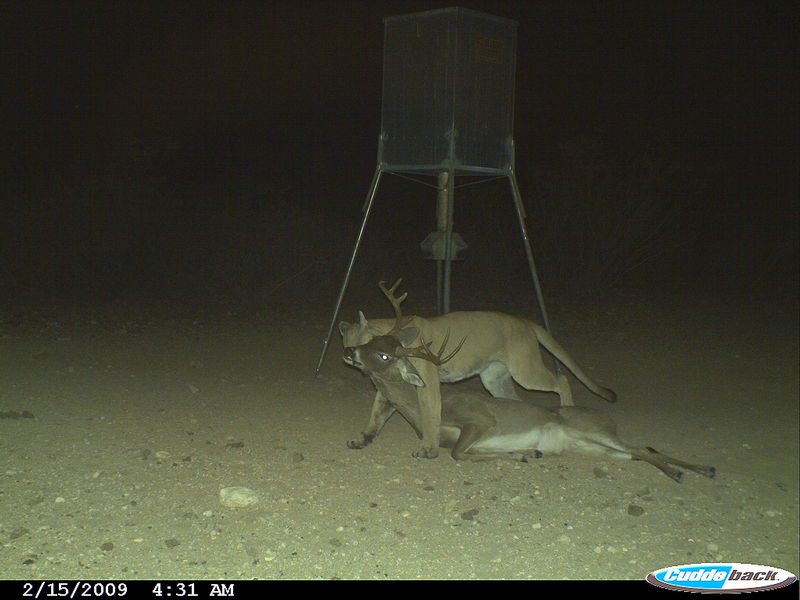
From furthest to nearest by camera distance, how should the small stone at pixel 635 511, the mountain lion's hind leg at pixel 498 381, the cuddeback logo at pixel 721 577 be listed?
the mountain lion's hind leg at pixel 498 381, the small stone at pixel 635 511, the cuddeback logo at pixel 721 577

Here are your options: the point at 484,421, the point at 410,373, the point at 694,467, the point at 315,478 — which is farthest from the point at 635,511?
the point at 315,478

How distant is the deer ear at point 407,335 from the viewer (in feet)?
22.2

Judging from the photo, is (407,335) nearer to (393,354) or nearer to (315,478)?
(393,354)

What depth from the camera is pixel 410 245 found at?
20656mm

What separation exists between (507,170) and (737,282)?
14.0 m

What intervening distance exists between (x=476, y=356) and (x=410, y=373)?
94cm

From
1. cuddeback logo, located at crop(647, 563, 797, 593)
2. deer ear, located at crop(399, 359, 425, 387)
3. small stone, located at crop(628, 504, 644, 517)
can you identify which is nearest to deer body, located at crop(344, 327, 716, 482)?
deer ear, located at crop(399, 359, 425, 387)

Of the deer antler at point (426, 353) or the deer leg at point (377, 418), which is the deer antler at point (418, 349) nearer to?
the deer antler at point (426, 353)

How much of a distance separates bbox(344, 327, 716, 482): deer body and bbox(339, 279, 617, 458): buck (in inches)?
5.9

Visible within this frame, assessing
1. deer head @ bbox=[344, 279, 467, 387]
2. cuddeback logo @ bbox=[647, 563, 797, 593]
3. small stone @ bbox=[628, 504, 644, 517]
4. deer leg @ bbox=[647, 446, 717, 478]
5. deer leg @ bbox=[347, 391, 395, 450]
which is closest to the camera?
cuddeback logo @ bbox=[647, 563, 797, 593]

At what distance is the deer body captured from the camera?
262 inches

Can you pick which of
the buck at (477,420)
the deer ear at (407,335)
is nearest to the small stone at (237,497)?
the buck at (477,420)

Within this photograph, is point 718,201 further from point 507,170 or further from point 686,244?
point 507,170

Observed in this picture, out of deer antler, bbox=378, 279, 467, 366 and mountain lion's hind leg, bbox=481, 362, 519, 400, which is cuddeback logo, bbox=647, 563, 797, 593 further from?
mountain lion's hind leg, bbox=481, 362, 519, 400
